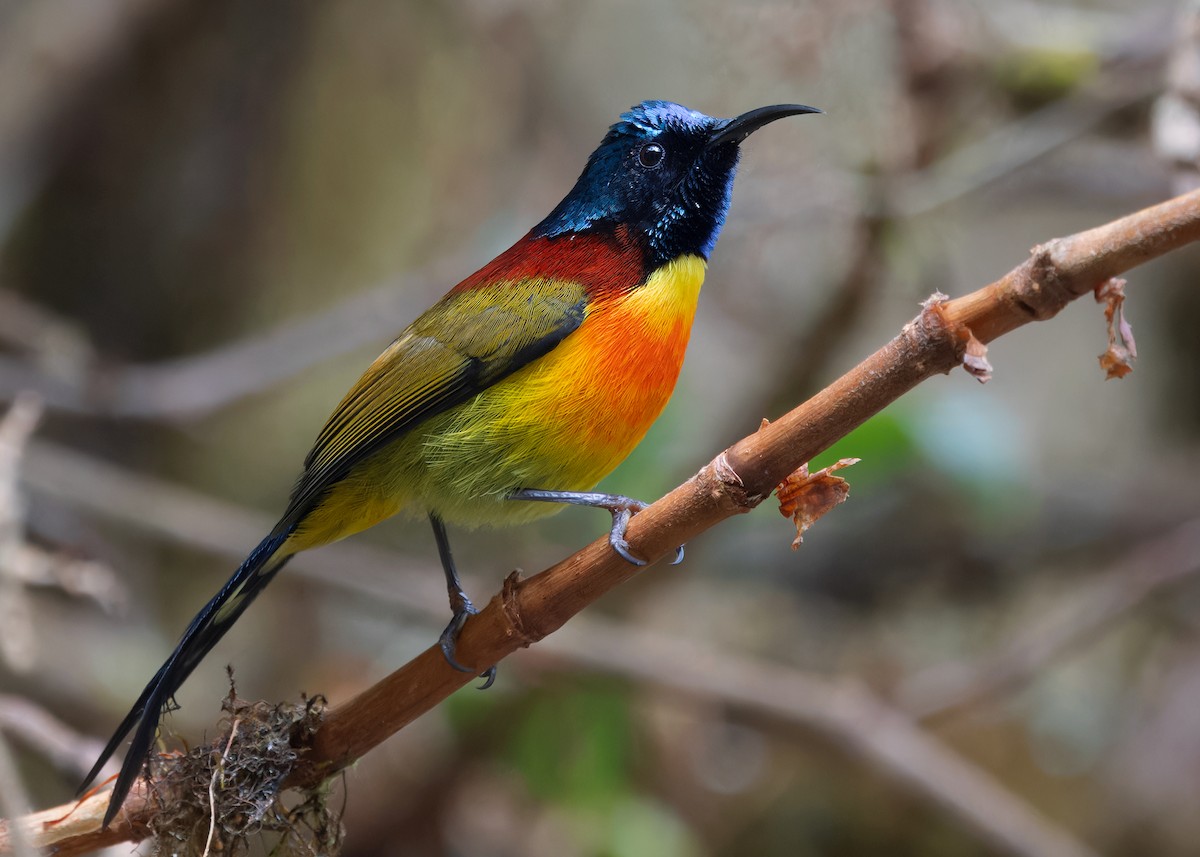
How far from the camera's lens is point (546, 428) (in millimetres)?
2592

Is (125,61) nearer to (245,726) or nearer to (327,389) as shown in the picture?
(327,389)

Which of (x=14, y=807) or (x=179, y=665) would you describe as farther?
(x=179, y=665)

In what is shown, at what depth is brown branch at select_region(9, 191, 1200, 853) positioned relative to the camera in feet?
5.17

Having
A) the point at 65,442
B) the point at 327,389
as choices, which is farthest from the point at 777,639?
the point at 65,442

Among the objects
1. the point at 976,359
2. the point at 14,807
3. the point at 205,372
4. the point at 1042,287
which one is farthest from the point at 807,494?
the point at 205,372

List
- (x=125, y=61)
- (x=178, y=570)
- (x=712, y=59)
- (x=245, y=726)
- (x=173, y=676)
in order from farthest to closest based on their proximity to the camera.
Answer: (x=178, y=570) → (x=125, y=61) → (x=712, y=59) → (x=173, y=676) → (x=245, y=726)

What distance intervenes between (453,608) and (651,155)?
3.97 ft

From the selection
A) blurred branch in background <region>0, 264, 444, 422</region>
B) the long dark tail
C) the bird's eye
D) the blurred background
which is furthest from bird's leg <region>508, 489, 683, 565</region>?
blurred branch in background <region>0, 264, 444, 422</region>

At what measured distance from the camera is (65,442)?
5980mm

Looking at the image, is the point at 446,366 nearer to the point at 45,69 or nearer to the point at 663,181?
the point at 663,181

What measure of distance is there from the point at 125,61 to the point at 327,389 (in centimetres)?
202

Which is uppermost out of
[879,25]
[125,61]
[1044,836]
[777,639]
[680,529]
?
[125,61]

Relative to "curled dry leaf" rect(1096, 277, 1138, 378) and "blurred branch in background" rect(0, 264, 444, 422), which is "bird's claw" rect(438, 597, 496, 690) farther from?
"blurred branch in background" rect(0, 264, 444, 422)

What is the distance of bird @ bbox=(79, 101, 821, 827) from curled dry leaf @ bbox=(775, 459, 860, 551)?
18.2 inches
